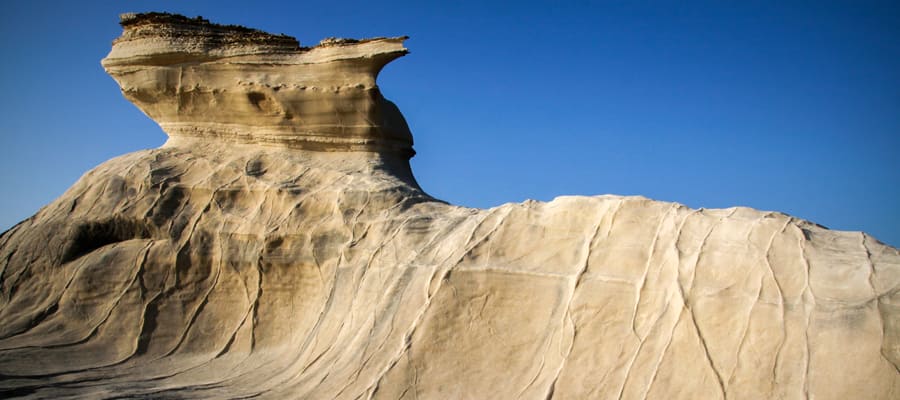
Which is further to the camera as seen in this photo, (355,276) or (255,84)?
(255,84)

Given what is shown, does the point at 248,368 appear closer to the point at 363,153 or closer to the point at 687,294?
the point at 363,153

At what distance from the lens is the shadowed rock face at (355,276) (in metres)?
6.02

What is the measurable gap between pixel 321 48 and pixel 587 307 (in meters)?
5.24

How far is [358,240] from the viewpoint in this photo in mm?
8352

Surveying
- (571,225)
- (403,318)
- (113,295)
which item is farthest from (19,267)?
(571,225)

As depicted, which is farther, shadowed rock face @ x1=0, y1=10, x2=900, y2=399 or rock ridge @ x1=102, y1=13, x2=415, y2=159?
rock ridge @ x1=102, y1=13, x2=415, y2=159

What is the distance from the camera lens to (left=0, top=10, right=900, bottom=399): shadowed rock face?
6020mm

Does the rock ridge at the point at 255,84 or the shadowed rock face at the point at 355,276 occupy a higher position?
the rock ridge at the point at 255,84

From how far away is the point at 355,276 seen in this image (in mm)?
8148

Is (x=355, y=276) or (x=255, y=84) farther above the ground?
(x=255, y=84)

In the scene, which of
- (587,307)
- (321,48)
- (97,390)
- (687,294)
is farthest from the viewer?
(321,48)

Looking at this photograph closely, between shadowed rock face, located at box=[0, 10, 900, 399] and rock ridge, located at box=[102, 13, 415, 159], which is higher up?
rock ridge, located at box=[102, 13, 415, 159]

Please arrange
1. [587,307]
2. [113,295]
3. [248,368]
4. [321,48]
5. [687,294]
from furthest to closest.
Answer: [321,48]
[113,295]
[248,368]
[587,307]
[687,294]

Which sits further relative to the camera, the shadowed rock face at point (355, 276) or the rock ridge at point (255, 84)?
the rock ridge at point (255, 84)
